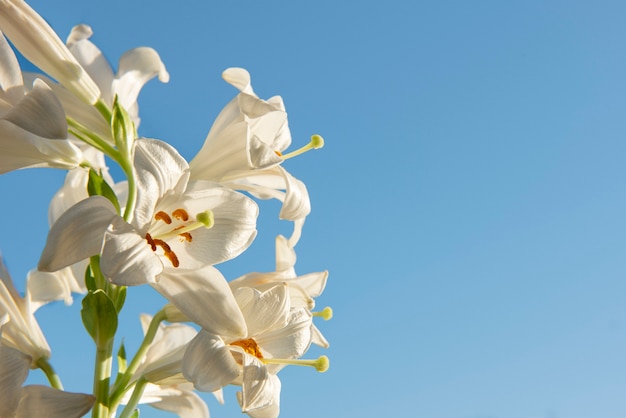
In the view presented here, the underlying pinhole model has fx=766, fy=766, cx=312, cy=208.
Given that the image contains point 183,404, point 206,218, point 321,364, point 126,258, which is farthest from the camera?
point 183,404

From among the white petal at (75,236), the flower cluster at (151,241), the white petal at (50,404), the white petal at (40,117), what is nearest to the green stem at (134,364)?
the flower cluster at (151,241)

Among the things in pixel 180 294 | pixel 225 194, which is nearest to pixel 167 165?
pixel 225 194

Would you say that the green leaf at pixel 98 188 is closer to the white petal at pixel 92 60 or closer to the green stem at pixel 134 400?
the white petal at pixel 92 60

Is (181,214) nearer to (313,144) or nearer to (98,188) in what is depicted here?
(98,188)

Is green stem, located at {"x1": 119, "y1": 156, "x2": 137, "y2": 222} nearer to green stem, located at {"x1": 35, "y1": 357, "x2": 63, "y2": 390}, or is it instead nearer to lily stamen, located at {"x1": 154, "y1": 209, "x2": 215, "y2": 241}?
lily stamen, located at {"x1": 154, "y1": 209, "x2": 215, "y2": 241}

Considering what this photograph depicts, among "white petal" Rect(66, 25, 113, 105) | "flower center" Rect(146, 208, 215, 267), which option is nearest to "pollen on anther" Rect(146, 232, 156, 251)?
"flower center" Rect(146, 208, 215, 267)

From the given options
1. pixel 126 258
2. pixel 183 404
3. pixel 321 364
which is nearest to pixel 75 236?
pixel 126 258

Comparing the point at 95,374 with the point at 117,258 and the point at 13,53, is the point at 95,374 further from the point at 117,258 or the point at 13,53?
the point at 13,53
